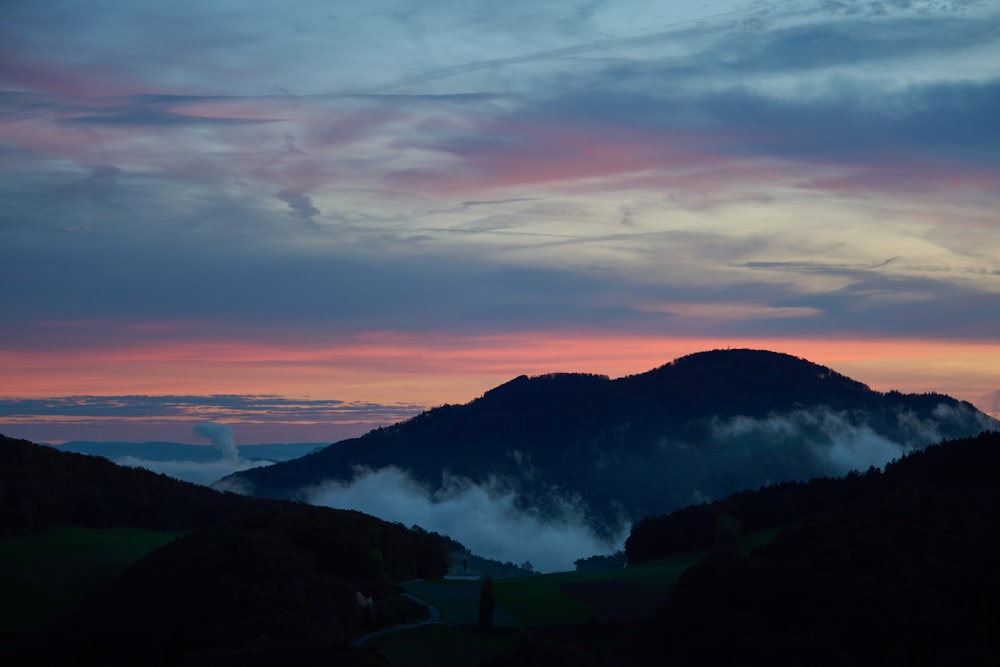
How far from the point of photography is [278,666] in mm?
62875

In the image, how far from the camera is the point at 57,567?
11544 centimetres

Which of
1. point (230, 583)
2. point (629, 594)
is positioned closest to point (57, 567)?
point (230, 583)

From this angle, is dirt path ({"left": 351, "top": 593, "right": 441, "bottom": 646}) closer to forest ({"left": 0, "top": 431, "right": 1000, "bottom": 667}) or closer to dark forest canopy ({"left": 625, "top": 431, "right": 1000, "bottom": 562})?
forest ({"left": 0, "top": 431, "right": 1000, "bottom": 667})

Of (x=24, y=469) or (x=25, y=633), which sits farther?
(x=24, y=469)

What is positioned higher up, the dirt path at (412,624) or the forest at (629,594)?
the forest at (629,594)

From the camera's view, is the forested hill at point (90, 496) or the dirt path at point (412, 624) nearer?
the dirt path at point (412, 624)

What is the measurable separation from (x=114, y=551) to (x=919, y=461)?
309 feet

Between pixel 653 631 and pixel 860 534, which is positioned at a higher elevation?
pixel 860 534

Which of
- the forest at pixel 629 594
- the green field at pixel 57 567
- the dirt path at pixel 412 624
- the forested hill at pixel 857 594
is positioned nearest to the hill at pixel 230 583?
the forest at pixel 629 594

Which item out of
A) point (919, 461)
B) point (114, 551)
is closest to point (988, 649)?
point (919, 461)

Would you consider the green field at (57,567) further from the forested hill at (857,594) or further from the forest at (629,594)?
the forested hill at (857,594)

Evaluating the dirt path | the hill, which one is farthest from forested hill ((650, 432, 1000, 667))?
the hill

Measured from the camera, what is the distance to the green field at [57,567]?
98.1 m

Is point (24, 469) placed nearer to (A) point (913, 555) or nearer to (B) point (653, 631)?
(B) point (653, 631)
